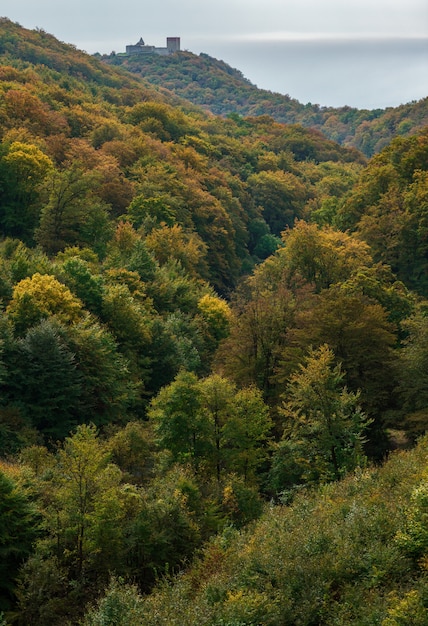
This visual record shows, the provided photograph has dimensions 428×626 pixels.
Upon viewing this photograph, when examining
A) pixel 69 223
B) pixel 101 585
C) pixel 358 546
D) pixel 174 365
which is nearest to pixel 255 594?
pixel 358 546

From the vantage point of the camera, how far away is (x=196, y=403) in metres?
23.7

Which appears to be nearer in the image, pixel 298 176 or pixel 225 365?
pixel 225 365

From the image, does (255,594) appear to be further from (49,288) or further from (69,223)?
(69,223)

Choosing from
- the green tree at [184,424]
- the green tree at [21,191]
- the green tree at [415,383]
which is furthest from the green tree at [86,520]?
the green tree at [21,191]

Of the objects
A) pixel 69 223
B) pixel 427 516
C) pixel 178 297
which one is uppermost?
pixel 69 223

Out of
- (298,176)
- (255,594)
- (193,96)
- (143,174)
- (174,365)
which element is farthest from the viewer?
(193,96)

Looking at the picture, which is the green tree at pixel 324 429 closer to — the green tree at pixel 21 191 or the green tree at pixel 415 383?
the green tree at pixel 415 383

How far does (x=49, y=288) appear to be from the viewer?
29047 mm

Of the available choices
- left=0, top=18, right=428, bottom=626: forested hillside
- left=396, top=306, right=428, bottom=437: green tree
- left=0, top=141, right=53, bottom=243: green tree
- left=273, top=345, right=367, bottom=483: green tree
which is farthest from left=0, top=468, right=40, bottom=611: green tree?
left=0, top=141, right=53, bottom=243: green tree

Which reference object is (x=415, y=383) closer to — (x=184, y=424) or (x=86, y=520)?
(x=184, y=424)

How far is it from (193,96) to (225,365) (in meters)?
176

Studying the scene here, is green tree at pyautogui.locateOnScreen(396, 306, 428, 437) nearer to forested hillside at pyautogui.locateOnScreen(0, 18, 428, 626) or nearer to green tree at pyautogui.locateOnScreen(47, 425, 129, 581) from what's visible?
forested hillside at pyautogui.locateOnScreen(0, 18, 428, 626)

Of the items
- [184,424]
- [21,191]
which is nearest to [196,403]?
[184,424]

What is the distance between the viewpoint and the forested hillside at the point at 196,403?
1448cm
